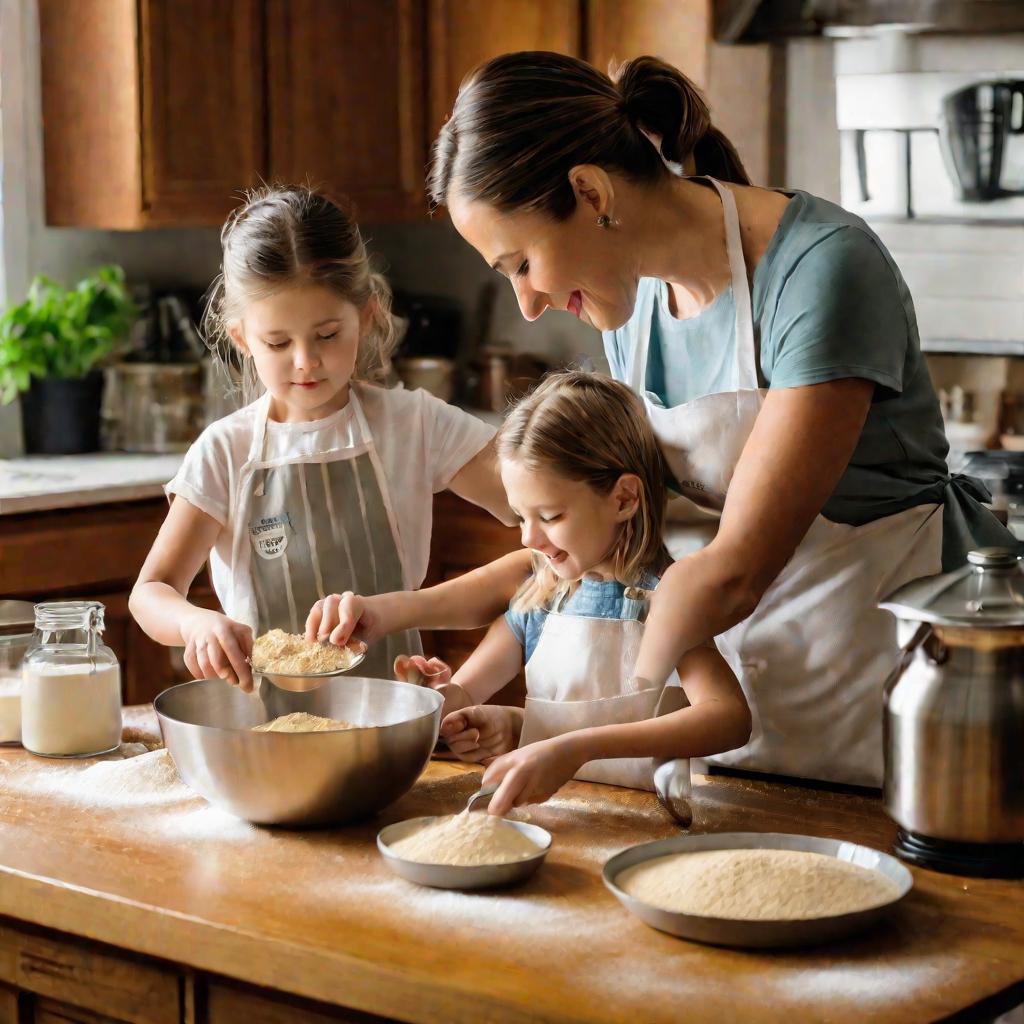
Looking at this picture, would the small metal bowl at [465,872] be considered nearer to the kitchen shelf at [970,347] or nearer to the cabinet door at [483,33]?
the kitchen shelf at [970,347]

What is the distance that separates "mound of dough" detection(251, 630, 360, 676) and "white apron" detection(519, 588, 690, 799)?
0.20m

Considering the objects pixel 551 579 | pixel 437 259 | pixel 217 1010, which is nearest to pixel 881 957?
pixel 217 1010

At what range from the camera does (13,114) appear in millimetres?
3562

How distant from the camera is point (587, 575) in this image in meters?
1.62

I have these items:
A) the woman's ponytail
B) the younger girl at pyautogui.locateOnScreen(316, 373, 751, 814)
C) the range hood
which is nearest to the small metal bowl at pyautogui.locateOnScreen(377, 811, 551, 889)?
the younger girl at pyautogui.locateOnScreen(316, 373, 751, 814)

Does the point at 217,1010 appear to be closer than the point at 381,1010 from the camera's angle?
No

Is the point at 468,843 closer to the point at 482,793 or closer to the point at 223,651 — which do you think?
the point at 482,793

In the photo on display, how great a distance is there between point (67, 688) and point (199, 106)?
2.20 metres

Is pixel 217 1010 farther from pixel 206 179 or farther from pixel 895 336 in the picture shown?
pixel 206 179

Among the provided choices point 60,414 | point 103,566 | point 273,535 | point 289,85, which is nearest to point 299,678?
point 273,535

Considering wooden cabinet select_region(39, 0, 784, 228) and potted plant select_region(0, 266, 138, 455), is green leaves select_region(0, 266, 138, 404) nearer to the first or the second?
potted plant select_region(0, 266, 138, 455)

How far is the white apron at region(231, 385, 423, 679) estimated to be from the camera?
2016mm

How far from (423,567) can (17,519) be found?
1.19 meters

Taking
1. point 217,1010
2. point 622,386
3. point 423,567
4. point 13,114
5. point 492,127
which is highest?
point 13,114
